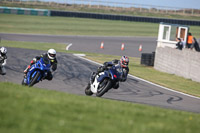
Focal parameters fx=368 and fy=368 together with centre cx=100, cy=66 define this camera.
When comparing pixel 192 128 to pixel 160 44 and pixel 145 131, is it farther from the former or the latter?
pixel 160 44

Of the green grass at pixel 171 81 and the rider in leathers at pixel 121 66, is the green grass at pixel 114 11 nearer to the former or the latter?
the green grass at pixel 171 81

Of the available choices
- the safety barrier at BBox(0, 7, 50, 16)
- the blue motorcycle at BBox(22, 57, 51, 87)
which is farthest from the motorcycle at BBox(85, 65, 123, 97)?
the safety barrier at BBox(0, 7, 50, 16)

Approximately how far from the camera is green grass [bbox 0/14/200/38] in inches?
1833

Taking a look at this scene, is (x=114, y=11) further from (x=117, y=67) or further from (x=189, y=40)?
(x=117, y=67)

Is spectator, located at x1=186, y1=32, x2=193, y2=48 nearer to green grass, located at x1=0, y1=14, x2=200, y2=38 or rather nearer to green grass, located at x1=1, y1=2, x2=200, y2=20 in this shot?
green grass, located at x1=0, y1=14, x2=200, y2=38

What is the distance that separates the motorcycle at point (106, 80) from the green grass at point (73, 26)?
32.2m

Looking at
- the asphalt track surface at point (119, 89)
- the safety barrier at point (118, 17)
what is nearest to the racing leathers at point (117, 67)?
the asphalt track surface at point (119, 89)

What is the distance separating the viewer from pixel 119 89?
14703 mm

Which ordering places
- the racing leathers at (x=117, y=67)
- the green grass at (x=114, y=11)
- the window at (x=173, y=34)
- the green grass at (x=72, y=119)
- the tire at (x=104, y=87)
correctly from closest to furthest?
1. the green grass at (x=72, y=119)
2. the tire at (x=104, y=87)
3. the racing leathers at (x=117, y=67)
4. the window at (x=173, y=34)
5. the green grass at (x=114, y=11)

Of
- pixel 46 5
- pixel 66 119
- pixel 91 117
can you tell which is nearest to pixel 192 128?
pixel 91 117

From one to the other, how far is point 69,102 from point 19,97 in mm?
943

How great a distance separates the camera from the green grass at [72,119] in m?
5.19

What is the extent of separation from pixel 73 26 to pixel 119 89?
38.1m

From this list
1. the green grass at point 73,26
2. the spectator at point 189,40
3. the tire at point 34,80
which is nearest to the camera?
the tire at point 34,80
